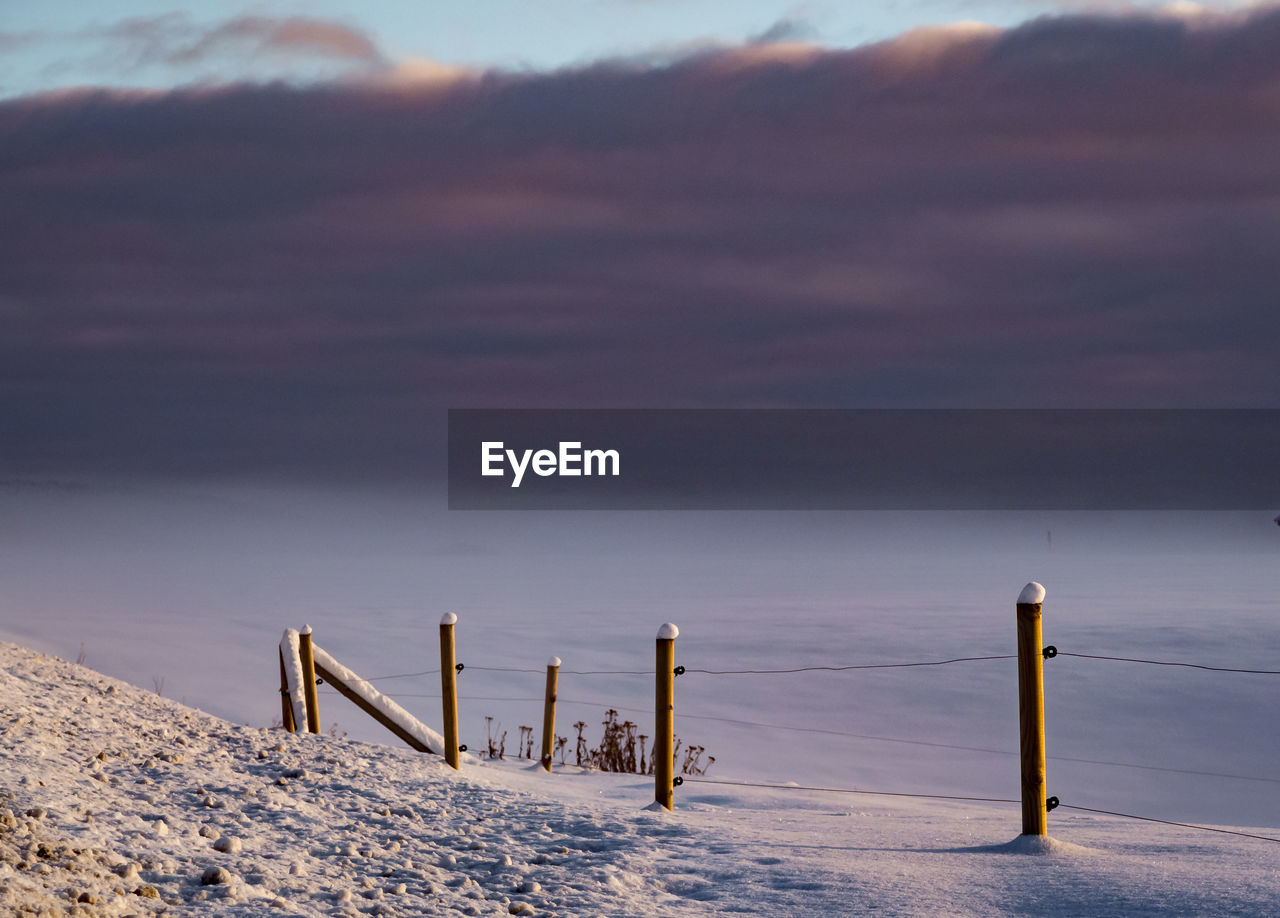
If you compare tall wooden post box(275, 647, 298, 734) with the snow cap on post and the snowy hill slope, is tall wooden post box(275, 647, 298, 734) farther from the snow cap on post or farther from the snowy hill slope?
the snow cap on post

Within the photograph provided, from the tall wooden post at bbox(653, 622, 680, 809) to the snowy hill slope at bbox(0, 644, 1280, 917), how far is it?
262 millimetres

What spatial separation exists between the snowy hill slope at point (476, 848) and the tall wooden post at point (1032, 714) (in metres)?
0.23

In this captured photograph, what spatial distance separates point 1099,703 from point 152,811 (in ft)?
97.1

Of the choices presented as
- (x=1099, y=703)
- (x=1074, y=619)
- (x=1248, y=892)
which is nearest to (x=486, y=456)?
(x=1248, y=892)

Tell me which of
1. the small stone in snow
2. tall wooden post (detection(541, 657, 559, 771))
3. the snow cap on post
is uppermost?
the snow cap on post

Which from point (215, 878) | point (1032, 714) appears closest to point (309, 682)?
point (215, 878)

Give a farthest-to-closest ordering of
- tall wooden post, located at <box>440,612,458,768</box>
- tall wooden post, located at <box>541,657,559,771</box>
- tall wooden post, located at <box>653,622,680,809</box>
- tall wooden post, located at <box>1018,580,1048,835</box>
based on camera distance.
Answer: tall wooden post, located at <box>541,657,559,771</box> → tall wooden post, located at <box>440,612,458,768</box> → tall wooden post, located at <box>653,622,680,809</box> → tall wooden post, located at <box>1018,580,1048,835</box>

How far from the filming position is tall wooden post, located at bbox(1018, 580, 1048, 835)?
623 cm

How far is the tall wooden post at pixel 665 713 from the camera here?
7895mm

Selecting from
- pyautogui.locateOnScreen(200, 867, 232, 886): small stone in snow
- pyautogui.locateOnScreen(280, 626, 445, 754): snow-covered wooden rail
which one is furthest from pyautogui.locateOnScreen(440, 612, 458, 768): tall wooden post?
pyautogui.locateOnScreen(200, 867, 232, 886): small stone in snow

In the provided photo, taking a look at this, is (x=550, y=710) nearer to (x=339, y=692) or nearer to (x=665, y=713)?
(x=339, y=692)

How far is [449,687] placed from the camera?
10.3 meters

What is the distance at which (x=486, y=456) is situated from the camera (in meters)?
15.1

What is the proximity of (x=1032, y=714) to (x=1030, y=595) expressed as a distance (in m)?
0.70
